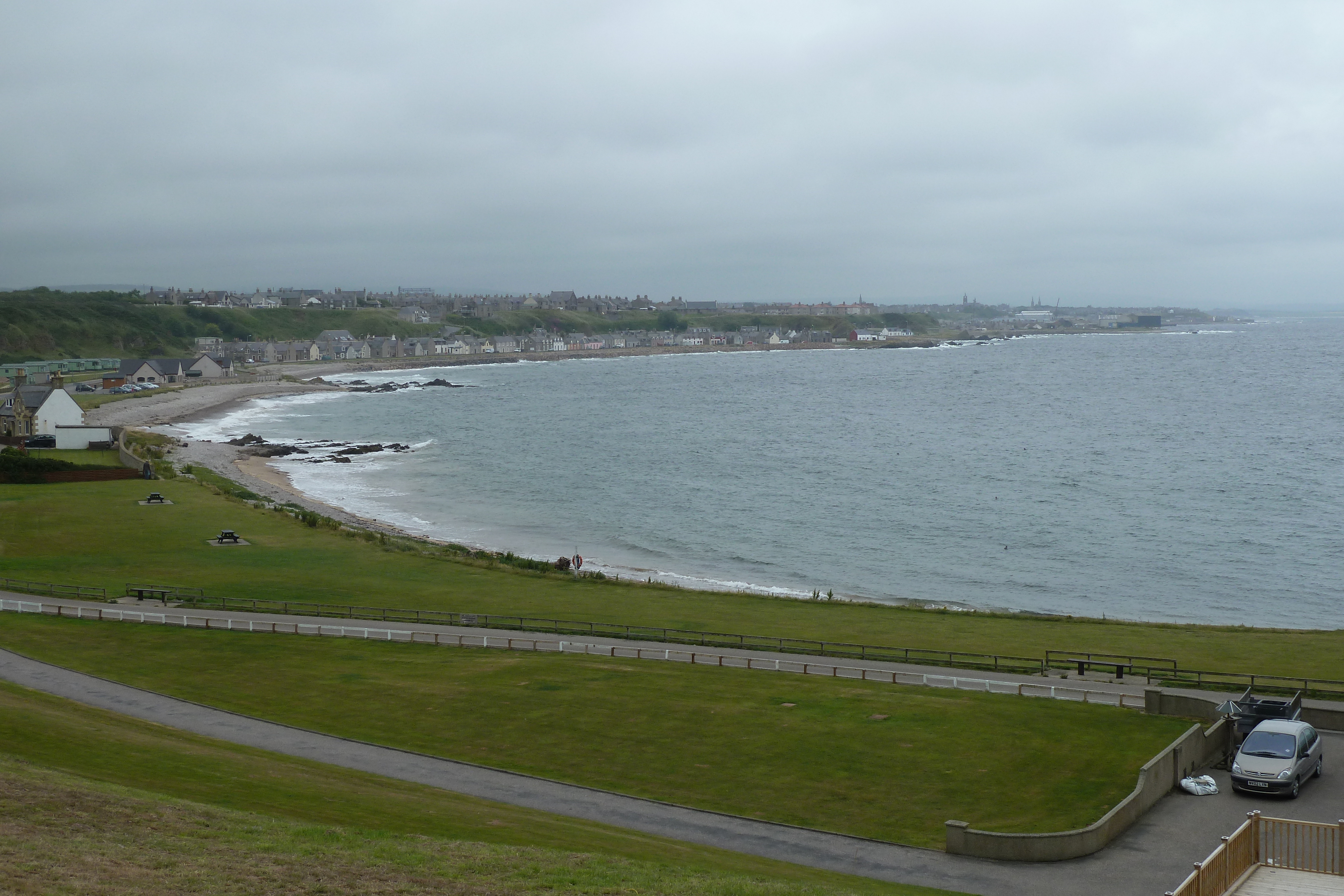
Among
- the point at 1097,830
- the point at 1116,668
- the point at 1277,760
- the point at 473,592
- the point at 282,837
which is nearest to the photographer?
the point at 282,837

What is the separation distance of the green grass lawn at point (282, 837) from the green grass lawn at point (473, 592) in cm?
1635

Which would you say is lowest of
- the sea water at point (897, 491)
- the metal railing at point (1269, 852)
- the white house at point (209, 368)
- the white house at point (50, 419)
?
the sea water at point (897, 491)

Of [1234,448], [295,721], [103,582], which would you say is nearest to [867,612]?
[295,721]

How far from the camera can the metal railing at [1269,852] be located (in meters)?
13.0

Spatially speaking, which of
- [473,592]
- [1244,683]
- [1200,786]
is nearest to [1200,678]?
[1244,683]

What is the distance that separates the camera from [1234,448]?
324 ft

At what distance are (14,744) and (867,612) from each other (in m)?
27.7

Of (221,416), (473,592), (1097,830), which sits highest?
(221,416)

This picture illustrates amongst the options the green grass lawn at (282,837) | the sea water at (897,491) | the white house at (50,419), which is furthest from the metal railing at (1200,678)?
the white house at (50,419)

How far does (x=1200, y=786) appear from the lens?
19.2 m

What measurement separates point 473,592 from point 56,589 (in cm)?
1387

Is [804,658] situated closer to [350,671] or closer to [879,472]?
[350,671]

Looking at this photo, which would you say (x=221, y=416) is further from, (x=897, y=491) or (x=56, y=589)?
(x=56, y=589)

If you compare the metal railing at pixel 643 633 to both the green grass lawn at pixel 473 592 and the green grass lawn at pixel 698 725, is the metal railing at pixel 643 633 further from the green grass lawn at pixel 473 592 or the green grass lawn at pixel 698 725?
the green grass lawn at pixel 698 725
